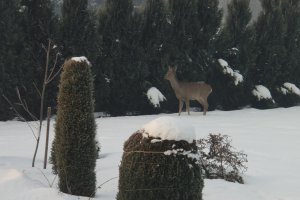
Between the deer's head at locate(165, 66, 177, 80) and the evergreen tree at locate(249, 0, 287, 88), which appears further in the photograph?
the evergreen tree at locate(249, 0, 287, 88)

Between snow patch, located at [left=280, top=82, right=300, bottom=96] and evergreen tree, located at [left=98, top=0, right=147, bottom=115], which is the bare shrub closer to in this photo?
evergreen tree, located at [left=98, top=0, right=147, bottom=115]

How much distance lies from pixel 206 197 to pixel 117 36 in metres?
10.1

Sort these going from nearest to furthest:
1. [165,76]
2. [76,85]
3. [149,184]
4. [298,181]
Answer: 1. [149,184]
2. [76,85]
3. [298,181]
4. [165,76]

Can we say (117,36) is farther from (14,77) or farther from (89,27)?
(14,77)

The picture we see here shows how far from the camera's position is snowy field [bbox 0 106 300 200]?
5.67 metres

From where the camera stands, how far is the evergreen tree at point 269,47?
59.0 feet

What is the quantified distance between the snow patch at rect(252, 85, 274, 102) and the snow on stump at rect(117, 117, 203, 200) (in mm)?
13879

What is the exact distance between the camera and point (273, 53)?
1800 cm

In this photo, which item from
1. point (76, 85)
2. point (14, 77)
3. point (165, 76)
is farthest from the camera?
point (165, 76)

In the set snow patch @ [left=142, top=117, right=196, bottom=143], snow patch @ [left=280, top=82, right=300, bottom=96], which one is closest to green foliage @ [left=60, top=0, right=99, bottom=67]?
snow patch @ [left=280, top=82, right=300, bottom=96]

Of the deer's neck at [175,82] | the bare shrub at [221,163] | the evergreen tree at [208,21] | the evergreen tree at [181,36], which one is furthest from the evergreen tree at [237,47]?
the bare shrub at [221,163]

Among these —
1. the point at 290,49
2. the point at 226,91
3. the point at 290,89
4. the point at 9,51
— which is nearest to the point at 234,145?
the point at 9,51

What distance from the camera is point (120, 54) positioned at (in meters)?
15.1

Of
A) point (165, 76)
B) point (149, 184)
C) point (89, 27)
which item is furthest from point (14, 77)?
point (149, 184)
